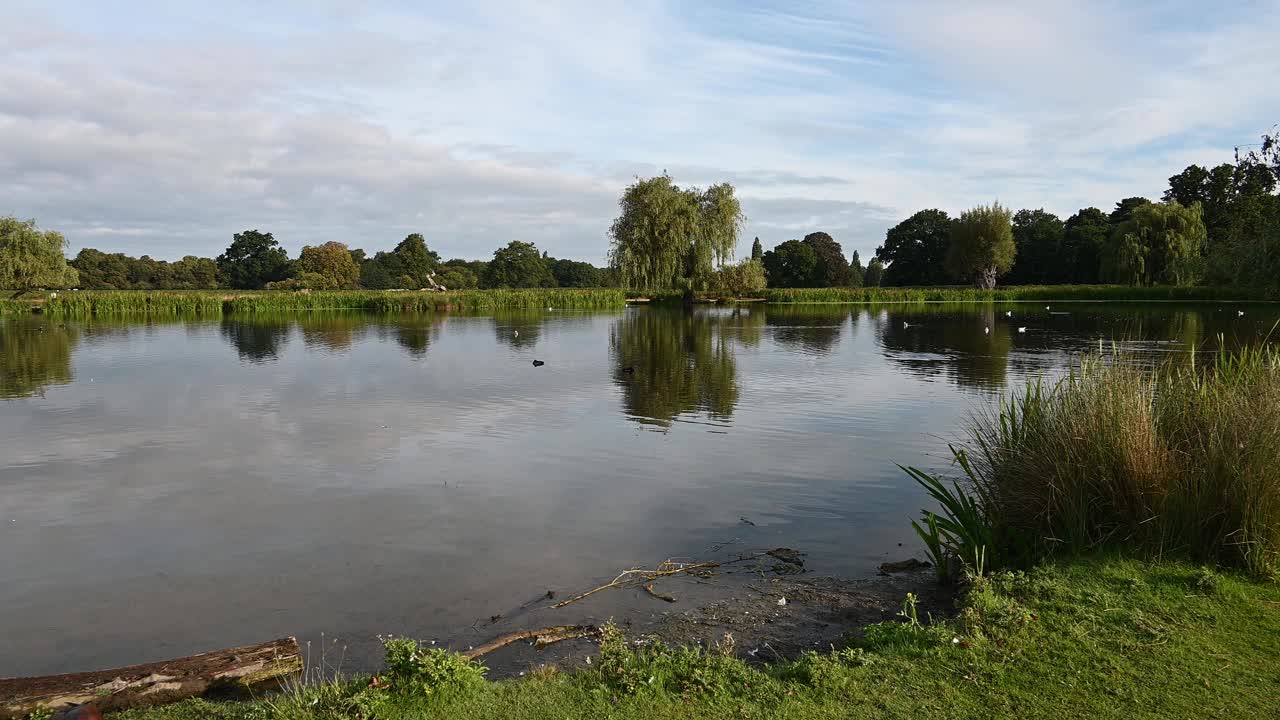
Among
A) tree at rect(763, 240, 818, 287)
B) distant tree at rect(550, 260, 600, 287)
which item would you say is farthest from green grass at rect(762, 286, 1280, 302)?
distant tree at rect(550, 260, 600, 287)

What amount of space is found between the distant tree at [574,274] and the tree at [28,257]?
10535cm

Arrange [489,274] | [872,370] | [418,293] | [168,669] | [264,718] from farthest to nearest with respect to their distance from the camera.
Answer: [489,274] < [418,293] < [872,370] < [168,669] < [264,718]

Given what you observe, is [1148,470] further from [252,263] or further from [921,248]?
[252,263]

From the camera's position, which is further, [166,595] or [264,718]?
[166,595]

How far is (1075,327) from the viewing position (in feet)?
149

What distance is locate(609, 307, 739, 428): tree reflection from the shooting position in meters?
19.0

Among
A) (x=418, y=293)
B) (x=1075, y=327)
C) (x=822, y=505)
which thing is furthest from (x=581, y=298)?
(x=822, y=505)

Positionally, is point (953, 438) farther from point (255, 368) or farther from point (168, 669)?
point (255, 368)

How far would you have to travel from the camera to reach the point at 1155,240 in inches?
A: 3022

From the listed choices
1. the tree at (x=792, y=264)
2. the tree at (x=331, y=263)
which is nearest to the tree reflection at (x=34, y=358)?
the tree at (x=331, y=263)

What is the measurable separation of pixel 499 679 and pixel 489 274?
14126 centimetres

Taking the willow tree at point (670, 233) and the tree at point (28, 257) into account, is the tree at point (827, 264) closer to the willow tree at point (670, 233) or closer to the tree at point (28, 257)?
the willow tree at point (670, 233)

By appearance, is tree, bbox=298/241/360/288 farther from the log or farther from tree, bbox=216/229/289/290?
the log

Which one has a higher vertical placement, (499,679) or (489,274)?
(489,274)
